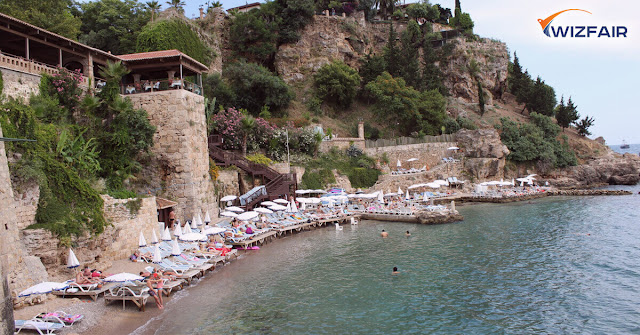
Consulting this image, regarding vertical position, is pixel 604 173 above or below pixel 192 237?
above

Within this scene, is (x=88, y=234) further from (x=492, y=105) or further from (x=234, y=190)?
(x=492, y=105)

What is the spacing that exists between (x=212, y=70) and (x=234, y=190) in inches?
814

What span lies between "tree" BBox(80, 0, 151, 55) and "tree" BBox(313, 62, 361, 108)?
2003cm

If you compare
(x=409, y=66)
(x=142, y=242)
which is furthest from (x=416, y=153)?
(x=142, y=242)

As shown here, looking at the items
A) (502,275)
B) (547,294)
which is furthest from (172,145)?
(547,294)

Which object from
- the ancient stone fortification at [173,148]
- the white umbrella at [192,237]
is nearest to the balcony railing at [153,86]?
the ancient stone fortification at [173,148]

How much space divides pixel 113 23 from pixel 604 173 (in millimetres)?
58045

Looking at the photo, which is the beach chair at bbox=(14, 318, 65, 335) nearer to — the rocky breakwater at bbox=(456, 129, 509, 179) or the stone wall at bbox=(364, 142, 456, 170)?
the stone wall at bbox=(364, 142, 456, 170)

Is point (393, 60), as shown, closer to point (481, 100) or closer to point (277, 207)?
point (481, 100)

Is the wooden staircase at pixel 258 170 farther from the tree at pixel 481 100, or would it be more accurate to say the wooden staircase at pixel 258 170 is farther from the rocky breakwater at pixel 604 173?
the tree at pixel 481 100

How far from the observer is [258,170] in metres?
33.0

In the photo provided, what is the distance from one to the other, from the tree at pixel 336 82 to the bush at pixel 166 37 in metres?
17.4

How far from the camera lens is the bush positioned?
110 feet


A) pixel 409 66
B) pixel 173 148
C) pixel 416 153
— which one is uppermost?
pixel 409 66
